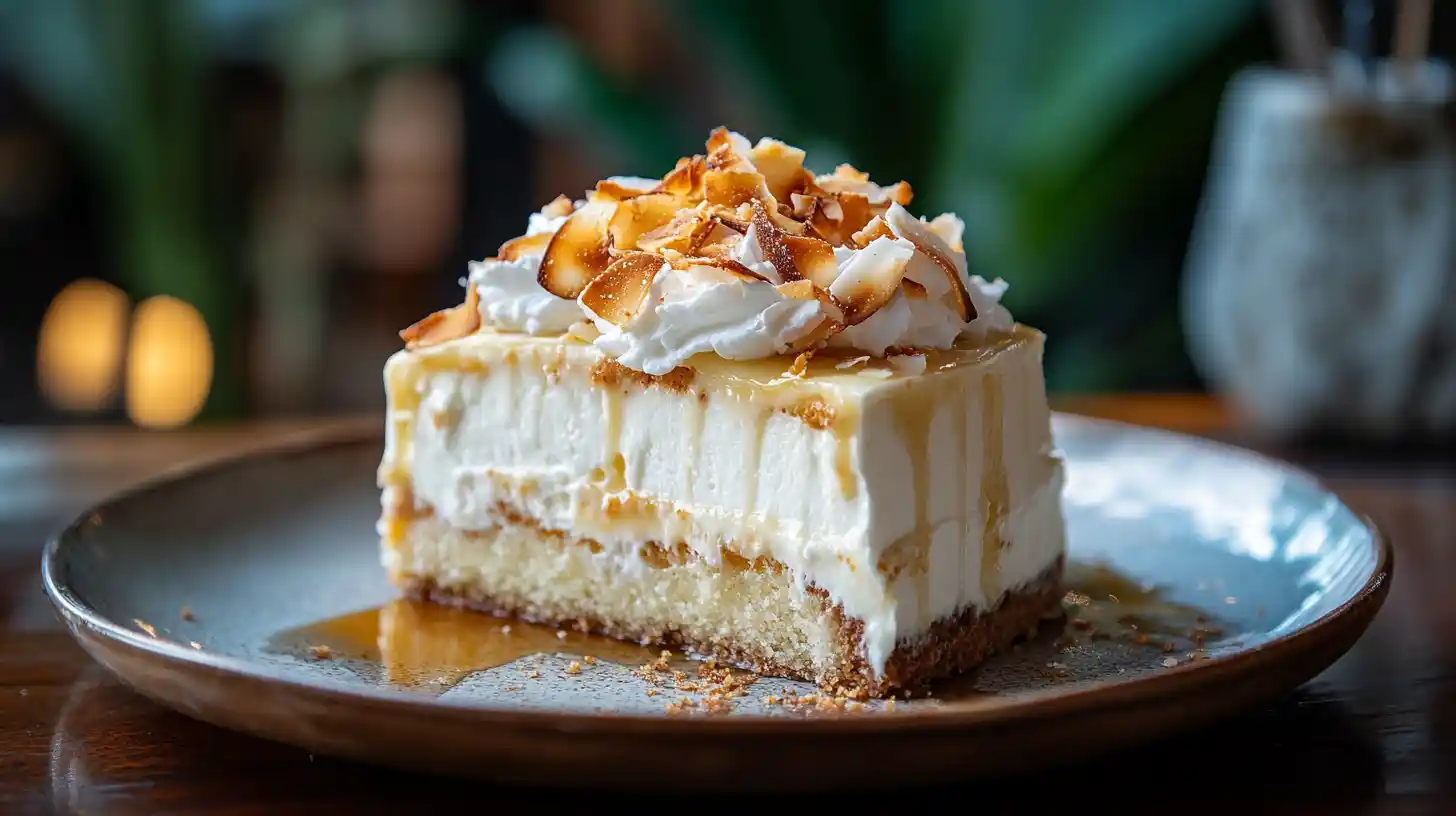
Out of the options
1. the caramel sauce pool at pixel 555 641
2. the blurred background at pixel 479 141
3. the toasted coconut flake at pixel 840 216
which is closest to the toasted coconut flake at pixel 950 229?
the toasted coconut flake at pixel 840 216

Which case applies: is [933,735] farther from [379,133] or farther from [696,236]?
[379,133]

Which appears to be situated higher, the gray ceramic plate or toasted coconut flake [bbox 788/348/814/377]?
toasted coconut flake [bbox 788/348/814/377]

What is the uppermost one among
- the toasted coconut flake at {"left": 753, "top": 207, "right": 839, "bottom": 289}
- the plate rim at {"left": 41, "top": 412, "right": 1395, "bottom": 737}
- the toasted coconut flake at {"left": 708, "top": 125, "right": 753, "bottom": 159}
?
the toasted coconut flake at {"left": 708, "top": 125, "right": 753, "bottom": 159}

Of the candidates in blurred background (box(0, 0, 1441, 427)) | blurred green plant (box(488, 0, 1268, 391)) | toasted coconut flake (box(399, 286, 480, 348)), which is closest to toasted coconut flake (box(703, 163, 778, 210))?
toasted coconut flake (box(399, 286, 480, 348))

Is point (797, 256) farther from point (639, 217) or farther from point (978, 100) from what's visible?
point (978, 100)

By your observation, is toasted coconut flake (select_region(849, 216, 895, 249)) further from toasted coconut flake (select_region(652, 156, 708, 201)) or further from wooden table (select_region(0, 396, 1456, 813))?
wooden table (select_region(0, 396, 1456, 813))

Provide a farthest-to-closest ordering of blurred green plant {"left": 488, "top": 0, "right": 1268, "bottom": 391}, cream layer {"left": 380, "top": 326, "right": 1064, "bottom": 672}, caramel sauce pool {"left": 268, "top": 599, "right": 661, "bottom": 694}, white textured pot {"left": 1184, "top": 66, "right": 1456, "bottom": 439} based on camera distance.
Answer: blurred green plant {"left": 488, "top": 0, "right": 1268, "bottom": 391} < white textured pot {"left": 1184, "top": 66, "right": 1456, "bottom": 439} < caramel sauce pool {"left": 268, "top": 599, "right": 661, "bottom": 694} < cream layer {"left": 380, "top": 326, "right": 1064, "bottom": 672}
